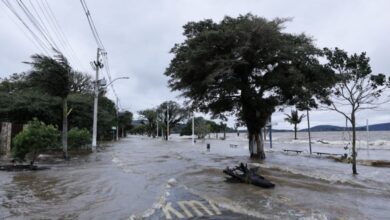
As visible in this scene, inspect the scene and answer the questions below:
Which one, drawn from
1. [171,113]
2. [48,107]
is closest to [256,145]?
[48,107]

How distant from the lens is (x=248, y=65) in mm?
24156

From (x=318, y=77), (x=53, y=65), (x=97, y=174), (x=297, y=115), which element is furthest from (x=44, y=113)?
(x=297, y=115)

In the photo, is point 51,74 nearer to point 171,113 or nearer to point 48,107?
point 48,107

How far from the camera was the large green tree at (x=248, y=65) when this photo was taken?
22.2 m

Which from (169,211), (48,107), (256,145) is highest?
(48,107)

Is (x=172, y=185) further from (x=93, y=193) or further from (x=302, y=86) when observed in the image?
(x=302, y=86)

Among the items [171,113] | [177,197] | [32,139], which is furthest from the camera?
[171,113]

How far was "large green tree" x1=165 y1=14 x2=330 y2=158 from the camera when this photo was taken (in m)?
22.2

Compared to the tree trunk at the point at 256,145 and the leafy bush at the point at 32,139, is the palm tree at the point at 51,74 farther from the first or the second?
the tree trunk at the point at 256,145

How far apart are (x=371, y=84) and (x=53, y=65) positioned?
55.2ft

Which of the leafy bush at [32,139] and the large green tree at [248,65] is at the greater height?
the large green tree at [248,65]

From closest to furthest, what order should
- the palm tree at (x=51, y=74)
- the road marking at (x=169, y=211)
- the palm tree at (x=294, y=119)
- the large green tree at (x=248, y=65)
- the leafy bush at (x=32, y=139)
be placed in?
1. the road marking at (x=169, y=211)
2. the leafy bush at (x=32, y=139)
3. the palm tree at (x=51, y=74)
4. the large green tree at (x=248, y=65)
5. the palm tree at (x=294, y=119)

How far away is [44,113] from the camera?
35.2 meters

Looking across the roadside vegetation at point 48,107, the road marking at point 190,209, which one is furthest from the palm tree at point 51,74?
the road marking at point 190,209
